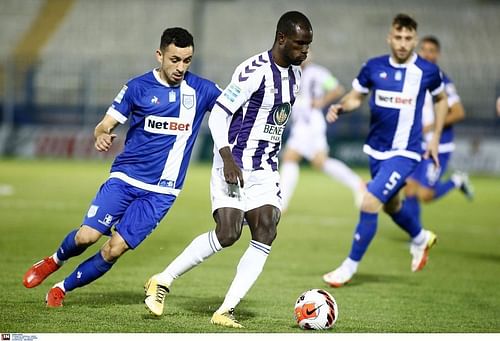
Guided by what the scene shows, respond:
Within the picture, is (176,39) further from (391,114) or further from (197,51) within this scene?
(197,51)

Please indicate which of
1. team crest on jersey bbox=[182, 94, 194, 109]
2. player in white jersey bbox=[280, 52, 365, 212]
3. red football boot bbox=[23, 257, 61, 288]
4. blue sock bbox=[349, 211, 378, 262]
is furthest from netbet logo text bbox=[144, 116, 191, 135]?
player in white jersey bbox=[280, 52, 365, 212]

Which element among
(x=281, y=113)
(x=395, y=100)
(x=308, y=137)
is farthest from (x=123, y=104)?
(x=308, y=137)

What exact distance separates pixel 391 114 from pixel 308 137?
6.39 meters

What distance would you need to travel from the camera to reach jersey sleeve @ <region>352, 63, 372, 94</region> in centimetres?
948

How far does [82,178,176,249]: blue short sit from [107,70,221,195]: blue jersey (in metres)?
0.07

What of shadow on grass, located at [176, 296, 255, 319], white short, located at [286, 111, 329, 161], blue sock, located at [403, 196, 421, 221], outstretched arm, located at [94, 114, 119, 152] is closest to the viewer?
outstretched arm, located at [94, 114, 119, 152]

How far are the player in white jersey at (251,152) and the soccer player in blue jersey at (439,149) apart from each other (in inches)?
183

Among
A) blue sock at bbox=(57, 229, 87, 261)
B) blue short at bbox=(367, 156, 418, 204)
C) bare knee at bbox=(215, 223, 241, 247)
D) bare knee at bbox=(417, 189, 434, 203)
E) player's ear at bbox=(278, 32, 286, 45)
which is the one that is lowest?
bare knee at bbox=(417, 189, 434, 203)

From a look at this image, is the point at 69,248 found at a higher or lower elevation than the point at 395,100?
lower

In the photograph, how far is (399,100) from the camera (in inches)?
368

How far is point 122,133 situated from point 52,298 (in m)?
19.3

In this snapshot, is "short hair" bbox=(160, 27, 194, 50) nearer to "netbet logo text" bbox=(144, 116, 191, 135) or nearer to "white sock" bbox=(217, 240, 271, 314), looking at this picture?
"netbet logo text" bbox=(144, 116, 191, 135)

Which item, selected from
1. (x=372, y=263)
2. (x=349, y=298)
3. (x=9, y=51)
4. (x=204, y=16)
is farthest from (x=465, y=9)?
(x=349, y=298)

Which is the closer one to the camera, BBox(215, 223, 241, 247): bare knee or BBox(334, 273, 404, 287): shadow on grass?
BBox(215, 223, 241, 247): bare knee
